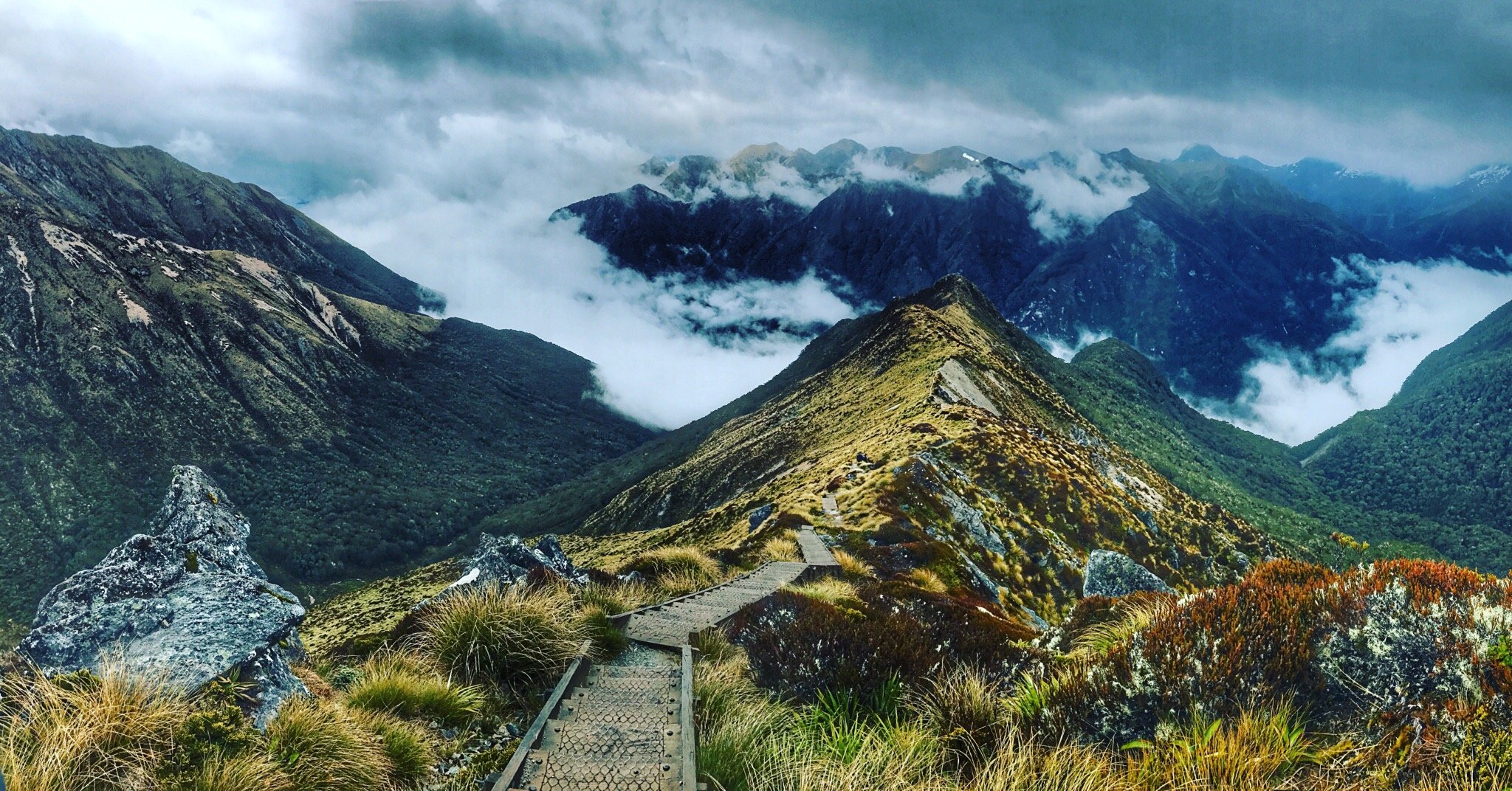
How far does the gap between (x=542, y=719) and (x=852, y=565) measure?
20.1 m

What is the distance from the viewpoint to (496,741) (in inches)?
317

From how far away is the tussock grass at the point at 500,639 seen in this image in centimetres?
959

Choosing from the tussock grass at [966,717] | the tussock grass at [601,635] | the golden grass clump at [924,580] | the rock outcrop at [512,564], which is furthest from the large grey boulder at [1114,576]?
the tussock grass at [601,635]

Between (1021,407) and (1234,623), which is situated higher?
(1021,407)

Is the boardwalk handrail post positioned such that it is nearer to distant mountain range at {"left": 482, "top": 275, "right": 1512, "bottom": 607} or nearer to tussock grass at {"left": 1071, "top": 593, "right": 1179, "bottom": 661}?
tussock grass at {"left": 1071, "top": 593, "right": 1179, "bottom": 661}

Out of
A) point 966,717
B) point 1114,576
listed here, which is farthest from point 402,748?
point 1114,576

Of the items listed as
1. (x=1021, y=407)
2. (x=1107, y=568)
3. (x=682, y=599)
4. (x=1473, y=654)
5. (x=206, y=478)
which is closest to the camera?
(x=1473, y=654)

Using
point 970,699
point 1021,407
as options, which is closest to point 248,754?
point 970,699

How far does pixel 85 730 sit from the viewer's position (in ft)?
17.6

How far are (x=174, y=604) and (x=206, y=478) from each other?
627 cm

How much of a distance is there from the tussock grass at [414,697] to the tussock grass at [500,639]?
0.63 meters

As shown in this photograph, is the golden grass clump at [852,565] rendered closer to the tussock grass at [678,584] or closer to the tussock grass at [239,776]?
the tussock grass at [678,584]

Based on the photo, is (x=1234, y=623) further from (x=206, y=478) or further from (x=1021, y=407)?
(x=1021, y=407)

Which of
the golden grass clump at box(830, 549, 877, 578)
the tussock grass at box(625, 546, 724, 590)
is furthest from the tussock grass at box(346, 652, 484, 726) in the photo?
the golden grass clump at box(830, 549, 877, 578)
